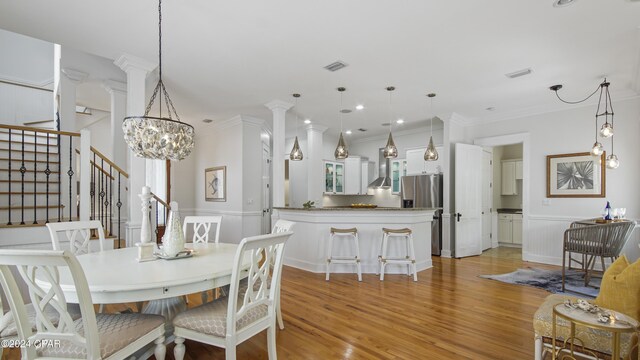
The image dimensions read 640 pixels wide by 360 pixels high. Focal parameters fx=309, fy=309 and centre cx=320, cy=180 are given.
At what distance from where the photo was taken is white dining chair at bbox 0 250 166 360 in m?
1.32

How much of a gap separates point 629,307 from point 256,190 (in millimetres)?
5811

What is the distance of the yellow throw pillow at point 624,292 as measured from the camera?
1.81m

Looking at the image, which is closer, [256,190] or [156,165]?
[256,190]

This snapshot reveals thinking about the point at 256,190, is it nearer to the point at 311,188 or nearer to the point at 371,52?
the point at 311,188

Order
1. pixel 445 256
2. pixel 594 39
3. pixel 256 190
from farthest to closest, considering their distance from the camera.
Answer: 1. pixel 256 190
2. pixel 445 256
3. pixel 594 39

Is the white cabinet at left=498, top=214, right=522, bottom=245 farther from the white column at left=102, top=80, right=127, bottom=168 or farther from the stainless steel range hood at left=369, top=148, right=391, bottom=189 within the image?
the white column at left=102, top=80, right=127, bottom=168

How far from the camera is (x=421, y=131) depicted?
7379 millimetres

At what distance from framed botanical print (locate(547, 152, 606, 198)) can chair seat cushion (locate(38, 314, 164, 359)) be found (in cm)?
622

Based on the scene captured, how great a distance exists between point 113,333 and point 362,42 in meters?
3.16

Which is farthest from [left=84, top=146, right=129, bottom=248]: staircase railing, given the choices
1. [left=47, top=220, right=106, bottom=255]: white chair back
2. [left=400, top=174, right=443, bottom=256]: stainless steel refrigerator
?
[left=400, top=174, right=443, bottom=256]: stainless steel refrigerator

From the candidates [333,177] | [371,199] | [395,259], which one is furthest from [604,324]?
[371,199]

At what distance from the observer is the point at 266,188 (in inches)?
296

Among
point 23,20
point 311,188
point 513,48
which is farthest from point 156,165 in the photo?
point 513,48

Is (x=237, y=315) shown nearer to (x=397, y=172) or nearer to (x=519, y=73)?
(x=519, y=73)
